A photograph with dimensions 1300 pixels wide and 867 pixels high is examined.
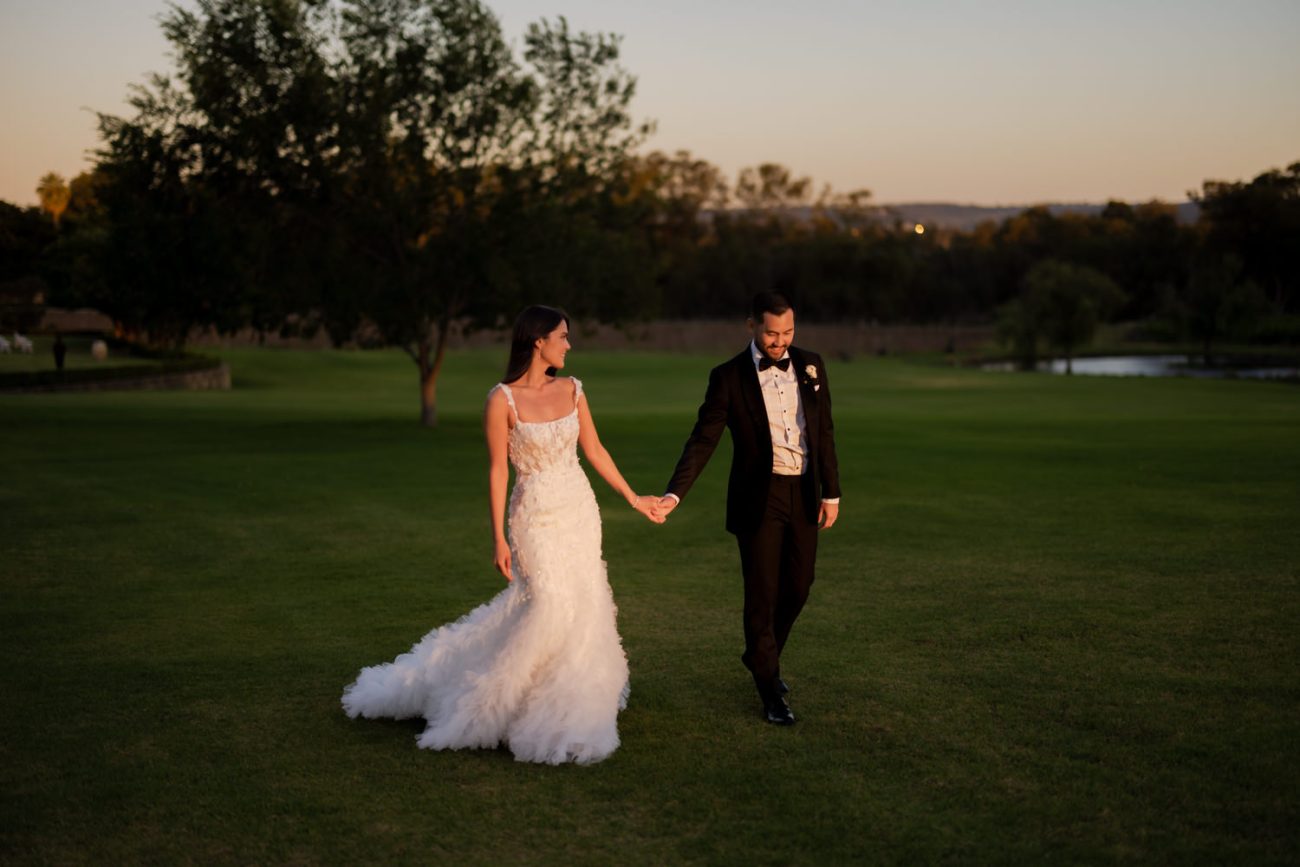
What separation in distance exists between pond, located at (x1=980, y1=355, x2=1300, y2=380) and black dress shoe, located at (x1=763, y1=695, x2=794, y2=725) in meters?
60.7

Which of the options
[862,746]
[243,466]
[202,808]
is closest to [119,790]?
[202,808]

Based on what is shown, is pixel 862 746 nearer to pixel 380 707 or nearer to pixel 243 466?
pixel 380 707

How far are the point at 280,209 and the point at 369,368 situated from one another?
41.2m

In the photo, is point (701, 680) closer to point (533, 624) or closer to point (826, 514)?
point (826, 514)

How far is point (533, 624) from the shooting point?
7.04 metres

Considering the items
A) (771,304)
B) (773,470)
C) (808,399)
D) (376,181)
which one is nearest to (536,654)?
(773,470)

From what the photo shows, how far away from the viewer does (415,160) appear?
29422 mm

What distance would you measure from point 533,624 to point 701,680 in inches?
67.8

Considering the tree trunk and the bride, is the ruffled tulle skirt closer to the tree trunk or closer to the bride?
the bride

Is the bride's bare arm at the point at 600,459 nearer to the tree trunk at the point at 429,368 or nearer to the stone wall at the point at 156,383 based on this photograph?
the tree trunk at the point at 429,368

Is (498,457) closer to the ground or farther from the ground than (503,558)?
farther from the ground

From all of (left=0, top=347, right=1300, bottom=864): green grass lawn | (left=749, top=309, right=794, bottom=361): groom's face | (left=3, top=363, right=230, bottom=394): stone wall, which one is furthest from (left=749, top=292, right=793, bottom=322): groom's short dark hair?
(left=3, top=363, right=230, bottom=394): stone wall

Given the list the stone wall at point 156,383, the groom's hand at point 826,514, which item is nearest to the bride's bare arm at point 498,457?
the groom's hand at point 826,514

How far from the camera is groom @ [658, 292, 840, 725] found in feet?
24.4
